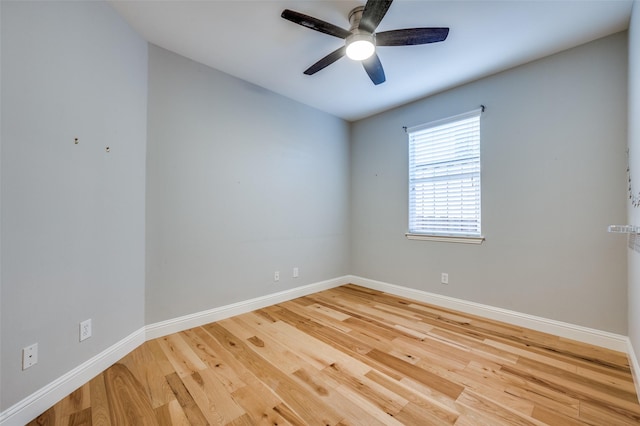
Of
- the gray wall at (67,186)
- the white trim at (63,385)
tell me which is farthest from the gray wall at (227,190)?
the white trim at (63,385)

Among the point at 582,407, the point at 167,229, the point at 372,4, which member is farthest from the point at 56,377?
the point at 582,407

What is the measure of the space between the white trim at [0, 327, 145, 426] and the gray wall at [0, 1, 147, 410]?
38 mm

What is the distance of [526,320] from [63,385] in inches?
142

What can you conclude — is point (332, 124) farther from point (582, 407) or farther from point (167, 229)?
point (582, 407)

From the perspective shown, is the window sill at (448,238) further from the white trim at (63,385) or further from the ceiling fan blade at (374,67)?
the white trim at (63,385)

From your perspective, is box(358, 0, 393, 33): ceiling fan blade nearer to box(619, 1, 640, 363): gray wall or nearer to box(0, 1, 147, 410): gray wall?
box(619, 1, 640, 363): gray wall

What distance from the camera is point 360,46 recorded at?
6.23 feet

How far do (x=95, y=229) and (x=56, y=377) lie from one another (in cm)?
88

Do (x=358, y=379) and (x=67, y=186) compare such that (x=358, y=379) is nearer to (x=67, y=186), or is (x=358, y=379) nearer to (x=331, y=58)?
(x=67, y=186)

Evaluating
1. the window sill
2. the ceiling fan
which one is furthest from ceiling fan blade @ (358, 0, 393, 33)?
the window sill

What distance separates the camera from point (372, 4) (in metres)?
1.54

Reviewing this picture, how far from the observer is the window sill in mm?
2837

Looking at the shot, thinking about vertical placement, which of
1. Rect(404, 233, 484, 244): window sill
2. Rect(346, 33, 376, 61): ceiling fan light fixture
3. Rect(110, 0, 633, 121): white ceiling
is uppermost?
Rect(110, 0, 633, 121): white ceiling

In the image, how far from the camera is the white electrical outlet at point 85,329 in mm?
1681
